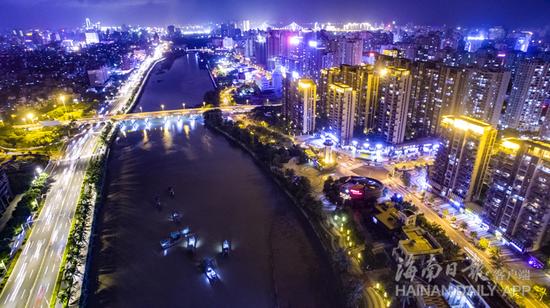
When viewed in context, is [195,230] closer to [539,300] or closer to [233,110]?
[539,300]

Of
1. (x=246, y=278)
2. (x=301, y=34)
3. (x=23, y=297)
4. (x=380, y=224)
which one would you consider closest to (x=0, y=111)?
(x=23, y=297)

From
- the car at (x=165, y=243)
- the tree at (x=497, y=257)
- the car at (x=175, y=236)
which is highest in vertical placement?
the tree at (x=497, y=257)

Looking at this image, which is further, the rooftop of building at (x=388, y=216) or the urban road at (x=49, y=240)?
the rooftop of building at (x=388, y=216)

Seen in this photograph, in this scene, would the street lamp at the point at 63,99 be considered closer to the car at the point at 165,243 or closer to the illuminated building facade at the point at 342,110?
the car at the point at 165,243

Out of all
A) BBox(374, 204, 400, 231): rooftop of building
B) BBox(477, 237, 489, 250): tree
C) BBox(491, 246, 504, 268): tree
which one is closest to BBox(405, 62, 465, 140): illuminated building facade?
BBox(374, 204, 400, 231): rooftop of building

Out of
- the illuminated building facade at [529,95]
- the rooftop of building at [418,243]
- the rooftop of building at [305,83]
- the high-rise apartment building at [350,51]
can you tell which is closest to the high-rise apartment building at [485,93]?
the illuminated building facade at [529,95]

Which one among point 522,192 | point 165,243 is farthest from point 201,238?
point 522,192
